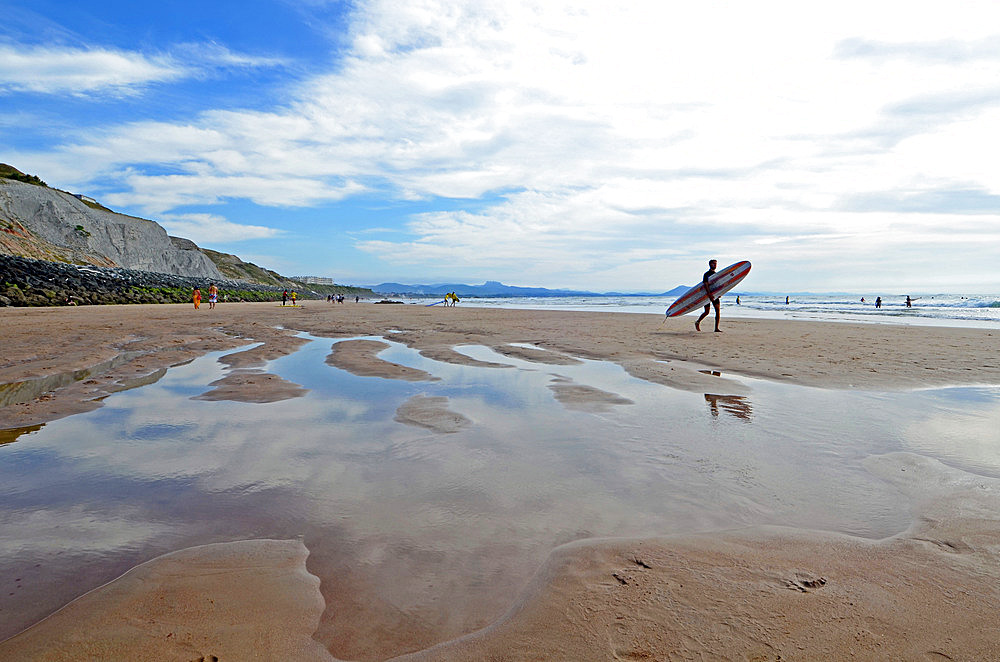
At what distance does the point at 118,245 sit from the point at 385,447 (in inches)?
2795

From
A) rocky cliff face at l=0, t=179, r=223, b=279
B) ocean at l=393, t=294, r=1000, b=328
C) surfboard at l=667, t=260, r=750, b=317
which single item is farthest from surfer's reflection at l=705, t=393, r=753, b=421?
A: rocky cliff face at l=0, t=179, r=223, b=279

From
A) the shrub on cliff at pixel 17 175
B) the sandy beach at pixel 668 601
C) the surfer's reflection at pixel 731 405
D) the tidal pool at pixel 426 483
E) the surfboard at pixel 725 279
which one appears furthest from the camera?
the shrub on cliff at pixel 17 175

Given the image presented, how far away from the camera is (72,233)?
52.2m

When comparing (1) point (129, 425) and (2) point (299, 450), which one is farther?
(1) point (129, 425)

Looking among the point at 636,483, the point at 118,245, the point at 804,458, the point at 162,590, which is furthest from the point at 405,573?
the point at 118,245

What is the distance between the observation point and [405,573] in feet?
8.75

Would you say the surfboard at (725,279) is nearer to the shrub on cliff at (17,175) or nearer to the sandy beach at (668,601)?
the sandy beach at (668,601)

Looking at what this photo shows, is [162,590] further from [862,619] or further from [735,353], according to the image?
[735,353]

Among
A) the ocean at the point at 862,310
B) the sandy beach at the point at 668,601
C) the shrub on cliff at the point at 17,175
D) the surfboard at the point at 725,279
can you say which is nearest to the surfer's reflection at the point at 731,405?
the sandy beach at the point at 668,601

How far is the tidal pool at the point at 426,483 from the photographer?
2.63 m

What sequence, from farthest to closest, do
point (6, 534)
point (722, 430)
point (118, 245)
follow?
point (118, 245) → point (722, 430) → point (6, 534)

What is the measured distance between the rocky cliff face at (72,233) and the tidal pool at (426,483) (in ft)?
139

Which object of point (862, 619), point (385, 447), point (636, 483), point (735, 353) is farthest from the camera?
point (735, 353)

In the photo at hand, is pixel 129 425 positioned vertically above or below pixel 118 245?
below
